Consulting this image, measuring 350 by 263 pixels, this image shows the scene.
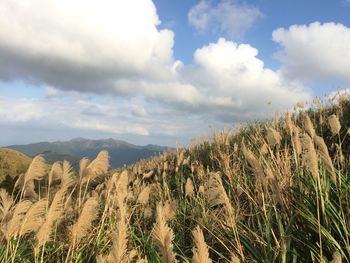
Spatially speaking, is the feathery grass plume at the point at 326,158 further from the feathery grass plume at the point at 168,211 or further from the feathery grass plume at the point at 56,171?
the feathery grass plume at the point at 56,171

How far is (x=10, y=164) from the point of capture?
82.9 feet

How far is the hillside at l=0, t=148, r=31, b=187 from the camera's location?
24344mm

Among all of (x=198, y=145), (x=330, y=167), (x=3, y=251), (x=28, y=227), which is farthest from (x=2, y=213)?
(x=198, y=145)

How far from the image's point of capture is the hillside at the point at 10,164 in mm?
24344

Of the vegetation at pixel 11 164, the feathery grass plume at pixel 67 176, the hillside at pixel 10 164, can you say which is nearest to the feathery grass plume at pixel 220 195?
the feathery grass plume at pixel 67 176

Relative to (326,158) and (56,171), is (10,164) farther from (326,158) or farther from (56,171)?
(326,158)

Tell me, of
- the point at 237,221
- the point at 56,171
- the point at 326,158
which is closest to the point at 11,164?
the point at 56,171

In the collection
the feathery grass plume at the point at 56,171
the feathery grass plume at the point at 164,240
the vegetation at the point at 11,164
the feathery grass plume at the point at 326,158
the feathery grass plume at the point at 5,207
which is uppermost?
the feathery grass plume at the point at 326,158

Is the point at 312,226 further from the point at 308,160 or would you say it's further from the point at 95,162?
the point at 95,162

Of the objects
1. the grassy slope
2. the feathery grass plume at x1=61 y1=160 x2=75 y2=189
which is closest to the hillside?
the grassy slope

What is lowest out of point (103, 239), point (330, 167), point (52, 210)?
point (103, 239)

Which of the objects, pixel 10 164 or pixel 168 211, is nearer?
pixel 168 211

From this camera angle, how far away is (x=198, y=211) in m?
6.85

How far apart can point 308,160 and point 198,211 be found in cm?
384
